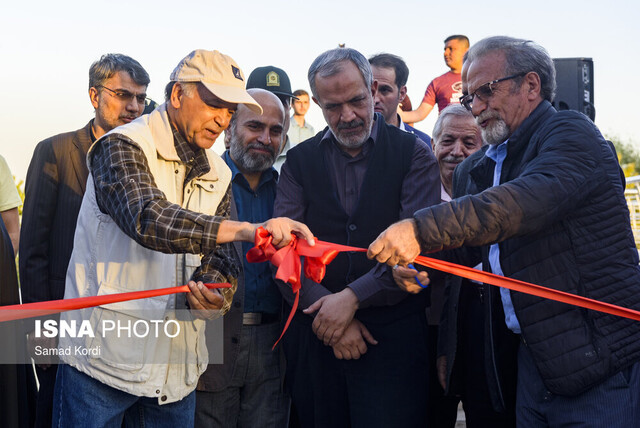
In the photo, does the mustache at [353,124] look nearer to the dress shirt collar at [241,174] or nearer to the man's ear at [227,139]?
the dress shirt collar at [241,174]

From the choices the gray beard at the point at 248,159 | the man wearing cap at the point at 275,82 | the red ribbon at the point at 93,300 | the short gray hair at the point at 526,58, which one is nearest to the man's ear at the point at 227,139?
the gray beard at the point at 248,159

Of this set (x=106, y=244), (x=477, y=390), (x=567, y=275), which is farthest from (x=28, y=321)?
(x=567, y=275)

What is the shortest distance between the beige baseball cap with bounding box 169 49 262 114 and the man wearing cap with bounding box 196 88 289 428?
0.93 meters

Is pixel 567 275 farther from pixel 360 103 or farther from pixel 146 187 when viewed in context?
pixel 146 187

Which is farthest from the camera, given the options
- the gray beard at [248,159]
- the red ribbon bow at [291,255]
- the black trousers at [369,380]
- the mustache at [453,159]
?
the mustache at [453,159]

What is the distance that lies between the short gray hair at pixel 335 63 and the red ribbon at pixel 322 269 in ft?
4.08

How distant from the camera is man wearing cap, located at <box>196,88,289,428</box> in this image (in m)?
3.61

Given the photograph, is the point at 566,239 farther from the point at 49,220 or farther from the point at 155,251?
the point at 49,220

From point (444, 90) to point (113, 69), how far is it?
4092 millimetres

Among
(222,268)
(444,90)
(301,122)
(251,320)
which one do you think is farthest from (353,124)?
(301,122)

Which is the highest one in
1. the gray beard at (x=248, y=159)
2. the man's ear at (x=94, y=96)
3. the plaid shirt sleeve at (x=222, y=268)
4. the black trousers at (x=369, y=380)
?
the man's ear at (x=94, y=96)

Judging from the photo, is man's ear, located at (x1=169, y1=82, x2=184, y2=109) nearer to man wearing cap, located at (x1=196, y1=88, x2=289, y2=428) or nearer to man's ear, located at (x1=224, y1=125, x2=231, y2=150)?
man wearing cap, located at (x1=196, y1=88, x2=289, y2=428)

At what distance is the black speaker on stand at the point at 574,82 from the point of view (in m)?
4.92

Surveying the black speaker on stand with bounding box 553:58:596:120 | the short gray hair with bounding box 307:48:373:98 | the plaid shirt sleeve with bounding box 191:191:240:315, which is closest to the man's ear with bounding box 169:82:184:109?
the plaid shirt sleeve with bounding box 191:191:240:315
